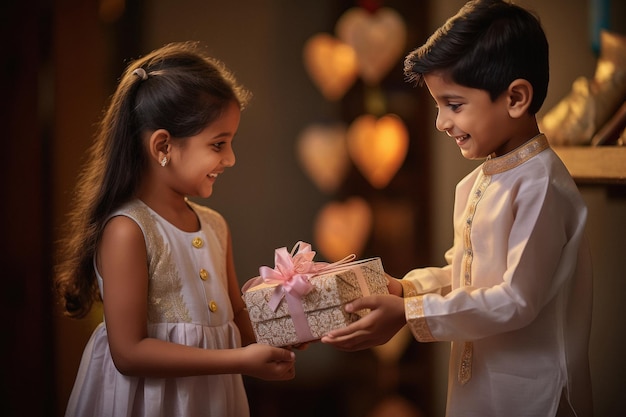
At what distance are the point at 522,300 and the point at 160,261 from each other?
739 mm

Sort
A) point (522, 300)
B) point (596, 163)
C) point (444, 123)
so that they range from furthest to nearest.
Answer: point (596, 163) → point (444, 123) → point (522, 300)

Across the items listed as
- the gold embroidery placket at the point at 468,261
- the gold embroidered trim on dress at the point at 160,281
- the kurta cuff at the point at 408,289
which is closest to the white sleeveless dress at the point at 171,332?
the gold embroidered trim on dress at the point at 160,281

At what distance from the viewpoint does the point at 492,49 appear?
1.33m

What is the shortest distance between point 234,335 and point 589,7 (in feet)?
3.97

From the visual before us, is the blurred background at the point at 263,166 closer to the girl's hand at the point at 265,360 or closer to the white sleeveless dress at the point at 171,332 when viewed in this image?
the white sleeveless dress at the point at 171,332

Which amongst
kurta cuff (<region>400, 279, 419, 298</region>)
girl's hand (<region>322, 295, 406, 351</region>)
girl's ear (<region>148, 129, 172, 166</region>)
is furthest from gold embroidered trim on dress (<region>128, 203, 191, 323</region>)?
kurta cuff (<region>400, 279, 419, 298</region>)

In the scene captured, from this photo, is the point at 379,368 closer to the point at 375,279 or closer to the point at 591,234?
the point at 591,234

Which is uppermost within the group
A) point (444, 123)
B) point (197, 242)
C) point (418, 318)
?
point (444, 123)

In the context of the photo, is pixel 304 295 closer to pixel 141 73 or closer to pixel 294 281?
pixel 294 281

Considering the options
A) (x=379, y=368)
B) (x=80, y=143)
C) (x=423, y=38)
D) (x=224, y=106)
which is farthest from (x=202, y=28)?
(x=379, y=368)

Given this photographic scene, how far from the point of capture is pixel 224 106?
1590 mm

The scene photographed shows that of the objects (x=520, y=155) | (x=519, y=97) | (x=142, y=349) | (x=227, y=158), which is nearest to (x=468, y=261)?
(x=520, y=155)

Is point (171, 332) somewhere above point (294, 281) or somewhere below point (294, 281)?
below

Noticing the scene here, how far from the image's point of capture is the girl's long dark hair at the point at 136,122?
1544 millimetres
